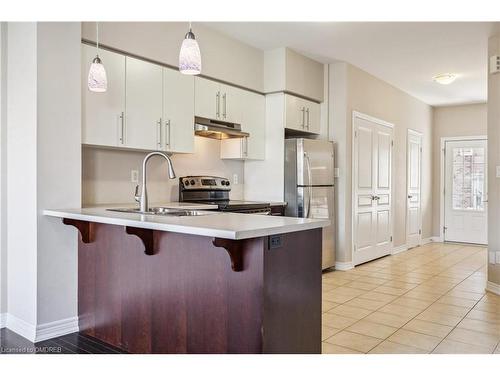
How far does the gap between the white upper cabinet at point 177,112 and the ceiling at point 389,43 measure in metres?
0.69

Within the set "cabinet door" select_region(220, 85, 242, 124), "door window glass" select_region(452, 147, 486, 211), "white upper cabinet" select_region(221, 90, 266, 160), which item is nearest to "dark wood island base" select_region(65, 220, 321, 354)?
"cabinet door" select_region(220, 85, 242, 124)

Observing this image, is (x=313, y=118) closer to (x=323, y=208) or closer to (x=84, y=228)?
(x=323, y=208)

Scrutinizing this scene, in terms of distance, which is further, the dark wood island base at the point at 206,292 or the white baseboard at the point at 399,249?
the white baseboard at the point at 399,249

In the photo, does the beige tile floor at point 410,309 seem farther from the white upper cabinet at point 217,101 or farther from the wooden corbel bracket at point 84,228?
the white upper cabinet at point 217,101

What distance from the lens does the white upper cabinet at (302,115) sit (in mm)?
4734

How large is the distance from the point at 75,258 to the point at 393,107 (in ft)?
17.0

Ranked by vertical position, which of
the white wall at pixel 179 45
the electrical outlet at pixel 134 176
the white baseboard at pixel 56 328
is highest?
the white wall at pixel 179 45

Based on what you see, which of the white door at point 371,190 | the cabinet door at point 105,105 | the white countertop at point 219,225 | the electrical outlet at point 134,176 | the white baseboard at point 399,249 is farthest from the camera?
the white baseboard at point 399,249

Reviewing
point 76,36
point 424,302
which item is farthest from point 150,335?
point 424,302

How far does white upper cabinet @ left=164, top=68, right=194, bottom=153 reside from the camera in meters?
3.64

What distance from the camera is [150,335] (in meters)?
2.40

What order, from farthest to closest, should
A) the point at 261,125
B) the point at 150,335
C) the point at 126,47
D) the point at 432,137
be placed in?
1. the point at 432,137
2. the point at 261,125
3. the point at 126,47
4. the point at 150,335

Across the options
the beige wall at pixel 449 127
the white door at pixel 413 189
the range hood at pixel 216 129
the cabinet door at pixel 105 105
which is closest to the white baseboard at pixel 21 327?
the cabinet door at pixel 105 105
